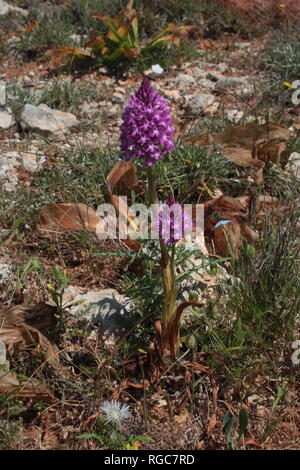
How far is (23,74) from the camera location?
5.14 meters

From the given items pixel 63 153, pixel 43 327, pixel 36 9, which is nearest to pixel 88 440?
pixel 43 327

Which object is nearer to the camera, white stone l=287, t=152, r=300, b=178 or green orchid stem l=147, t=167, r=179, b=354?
green orchid stem l=147, t=167, r=179, b=354

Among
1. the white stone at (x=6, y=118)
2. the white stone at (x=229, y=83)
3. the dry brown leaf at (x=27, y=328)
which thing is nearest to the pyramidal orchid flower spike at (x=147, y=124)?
the dry brown leaf at (x=27, y=328)

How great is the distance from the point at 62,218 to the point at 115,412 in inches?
47.0

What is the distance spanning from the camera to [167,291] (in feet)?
6.83

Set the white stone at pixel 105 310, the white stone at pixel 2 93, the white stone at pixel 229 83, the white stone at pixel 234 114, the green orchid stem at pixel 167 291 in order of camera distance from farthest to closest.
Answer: the white stone at pixel 229 83 → the white stone at pixel 234 114 → the white stone at pixel 2 93 → the white stone at pixel 105 310 → the green orchid stem at pixel 167 291

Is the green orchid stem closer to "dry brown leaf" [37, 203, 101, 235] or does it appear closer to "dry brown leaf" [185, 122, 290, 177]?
"dry brown leaf" [37, 203, 101, 235]

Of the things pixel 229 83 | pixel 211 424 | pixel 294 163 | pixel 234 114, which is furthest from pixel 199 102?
pixel 211 424

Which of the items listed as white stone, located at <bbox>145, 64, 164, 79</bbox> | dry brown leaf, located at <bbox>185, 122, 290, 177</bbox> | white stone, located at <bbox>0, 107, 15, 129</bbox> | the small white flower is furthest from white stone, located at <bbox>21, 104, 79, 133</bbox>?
the small white flower

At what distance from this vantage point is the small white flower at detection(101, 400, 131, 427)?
200cm

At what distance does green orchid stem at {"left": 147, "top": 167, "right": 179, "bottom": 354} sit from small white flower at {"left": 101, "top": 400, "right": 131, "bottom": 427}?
0.31 metres

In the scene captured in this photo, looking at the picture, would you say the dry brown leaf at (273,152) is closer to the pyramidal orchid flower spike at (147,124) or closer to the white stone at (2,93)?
the pyramidal orchid flower spike at (147,124)

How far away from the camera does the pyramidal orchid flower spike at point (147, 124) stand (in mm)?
1917

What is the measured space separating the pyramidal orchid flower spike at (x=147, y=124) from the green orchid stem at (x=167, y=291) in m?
0.11
